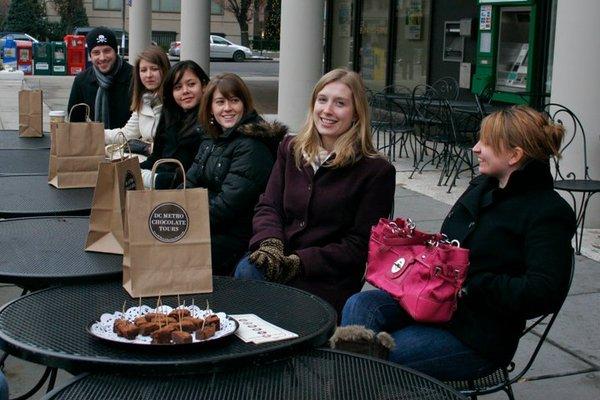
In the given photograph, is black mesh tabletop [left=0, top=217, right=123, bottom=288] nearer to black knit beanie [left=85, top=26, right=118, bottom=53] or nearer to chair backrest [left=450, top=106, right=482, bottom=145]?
black knit beanie [left=85, top=26, right=118, bottom=53]

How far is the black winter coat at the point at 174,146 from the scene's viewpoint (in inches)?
208

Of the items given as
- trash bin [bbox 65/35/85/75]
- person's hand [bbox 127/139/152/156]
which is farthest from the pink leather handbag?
trash bin [bbox 65/35/85/75]

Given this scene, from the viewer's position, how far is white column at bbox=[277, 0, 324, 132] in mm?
11125

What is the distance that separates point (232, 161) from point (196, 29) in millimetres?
12131

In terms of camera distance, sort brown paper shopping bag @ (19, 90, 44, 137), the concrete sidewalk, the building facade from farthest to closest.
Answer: the building facade
brown paper shopping bag @ (19, 90, 44, 137)
the concrete sidewalk

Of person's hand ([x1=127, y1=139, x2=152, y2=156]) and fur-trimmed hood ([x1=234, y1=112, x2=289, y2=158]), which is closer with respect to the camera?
fur-trimmed hood ([x1=234, y1=112, x2=289, y2=158])

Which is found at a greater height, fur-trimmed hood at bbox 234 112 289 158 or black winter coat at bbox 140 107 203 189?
Result: fur-trimmed hood at bbox 234 112 289 158

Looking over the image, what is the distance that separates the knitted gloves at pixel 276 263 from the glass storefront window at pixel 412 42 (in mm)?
10932

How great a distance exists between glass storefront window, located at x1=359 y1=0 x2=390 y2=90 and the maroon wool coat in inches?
482

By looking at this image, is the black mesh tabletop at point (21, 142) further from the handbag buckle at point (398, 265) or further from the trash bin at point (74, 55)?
the trash bin at point (74, 55)

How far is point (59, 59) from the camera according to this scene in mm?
28938

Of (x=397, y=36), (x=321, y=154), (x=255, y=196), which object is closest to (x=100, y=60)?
(x=255, y=196)

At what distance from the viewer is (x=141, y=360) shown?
235cm

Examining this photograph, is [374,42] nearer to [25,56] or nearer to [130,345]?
[130,345]
